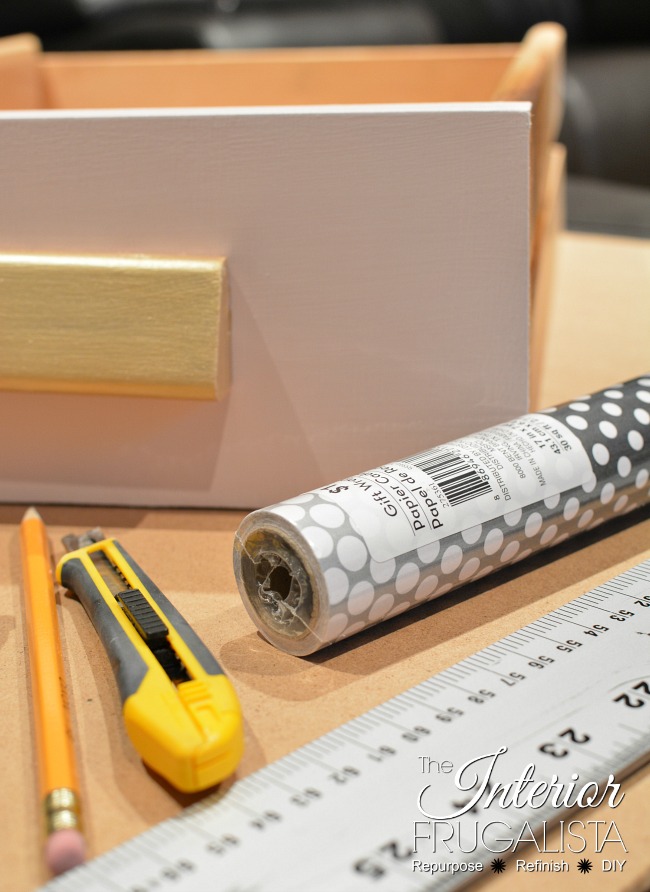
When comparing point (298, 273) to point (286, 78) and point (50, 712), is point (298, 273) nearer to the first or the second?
point (50, 712)

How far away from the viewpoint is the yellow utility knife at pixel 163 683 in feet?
1.02

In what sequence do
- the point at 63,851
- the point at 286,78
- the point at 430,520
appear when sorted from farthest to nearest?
the point at 286,78 → the point at 430,520 → the point at 63,851

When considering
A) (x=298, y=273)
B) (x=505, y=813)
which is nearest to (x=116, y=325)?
(x=298, y=273)

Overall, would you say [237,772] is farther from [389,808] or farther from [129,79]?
[129,79]

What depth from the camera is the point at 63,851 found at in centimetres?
29

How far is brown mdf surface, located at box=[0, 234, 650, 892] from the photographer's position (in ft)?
1.02

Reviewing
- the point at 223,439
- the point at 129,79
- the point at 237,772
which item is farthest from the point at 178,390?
the point at 129,79

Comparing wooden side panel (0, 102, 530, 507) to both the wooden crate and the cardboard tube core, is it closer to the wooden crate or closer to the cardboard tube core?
the wooden crate

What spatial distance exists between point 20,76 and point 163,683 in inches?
24.9

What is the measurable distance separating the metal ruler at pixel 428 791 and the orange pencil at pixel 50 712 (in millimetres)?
10

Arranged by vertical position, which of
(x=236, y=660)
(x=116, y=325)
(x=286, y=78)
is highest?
(x=286, y=78)

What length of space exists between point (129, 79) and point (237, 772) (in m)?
0.66

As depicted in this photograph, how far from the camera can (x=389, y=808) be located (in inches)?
11.9

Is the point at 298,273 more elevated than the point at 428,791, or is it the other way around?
the point at 298,273
